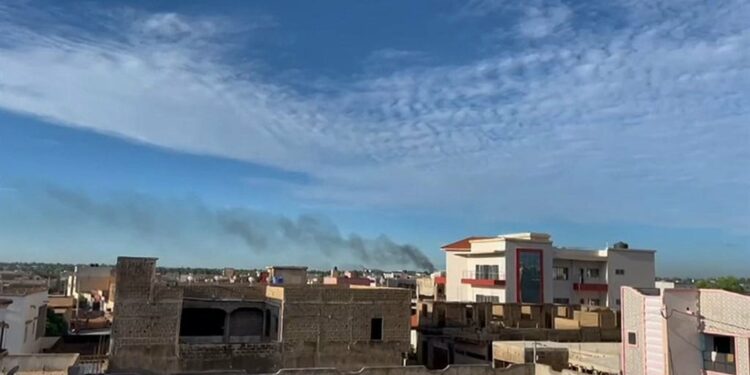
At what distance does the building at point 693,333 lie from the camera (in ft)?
65.2

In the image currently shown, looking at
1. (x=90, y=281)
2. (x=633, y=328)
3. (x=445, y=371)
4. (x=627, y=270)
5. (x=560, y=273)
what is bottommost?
(x=445, y=371)

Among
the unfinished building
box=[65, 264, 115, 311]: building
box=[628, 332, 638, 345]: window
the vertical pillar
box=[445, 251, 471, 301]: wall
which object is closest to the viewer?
box=[628, 332, 638, 345]: window

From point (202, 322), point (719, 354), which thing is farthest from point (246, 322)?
point (719, 354)

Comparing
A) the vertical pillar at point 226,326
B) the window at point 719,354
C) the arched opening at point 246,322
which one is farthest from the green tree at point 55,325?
the window at point 719,354

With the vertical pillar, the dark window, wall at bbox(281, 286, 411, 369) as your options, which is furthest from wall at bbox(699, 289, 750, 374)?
the dark window

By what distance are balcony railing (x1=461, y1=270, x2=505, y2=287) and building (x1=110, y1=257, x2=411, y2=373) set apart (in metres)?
20.0

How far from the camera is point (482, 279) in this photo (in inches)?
2063

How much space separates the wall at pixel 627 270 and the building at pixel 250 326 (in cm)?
3038

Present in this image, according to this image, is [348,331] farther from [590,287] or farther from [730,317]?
[590,287]

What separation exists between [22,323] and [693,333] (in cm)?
3055

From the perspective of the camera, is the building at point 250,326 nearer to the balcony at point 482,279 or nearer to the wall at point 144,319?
the wall at point 144,319

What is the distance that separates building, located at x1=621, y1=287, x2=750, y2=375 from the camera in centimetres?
1988

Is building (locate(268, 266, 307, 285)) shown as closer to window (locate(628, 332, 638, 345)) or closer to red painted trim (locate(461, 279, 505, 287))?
red painted trim (locate(461, 279, 505, 287))

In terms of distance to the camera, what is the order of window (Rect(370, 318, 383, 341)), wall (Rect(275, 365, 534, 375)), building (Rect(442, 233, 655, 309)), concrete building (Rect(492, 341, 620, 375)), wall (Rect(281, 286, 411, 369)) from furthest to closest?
building (Rect(442, 233, 655, 309)) < window (Rect(370, 318, 383, 341)) < wall (Rect(281, 286, 411, 369)) < wall (Rect(275, 365, 534, 375)) < concrete building (Rect(492, 341, 620, 375))
